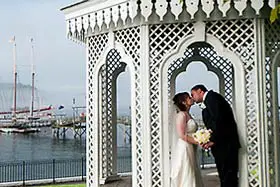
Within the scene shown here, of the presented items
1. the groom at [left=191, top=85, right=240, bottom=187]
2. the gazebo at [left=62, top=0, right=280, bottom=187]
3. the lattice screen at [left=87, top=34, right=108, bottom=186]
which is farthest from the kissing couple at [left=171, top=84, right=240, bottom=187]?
the lattice screen at [left=87, top=34, right=108, bottom=186]

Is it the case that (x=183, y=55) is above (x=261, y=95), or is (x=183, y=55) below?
above

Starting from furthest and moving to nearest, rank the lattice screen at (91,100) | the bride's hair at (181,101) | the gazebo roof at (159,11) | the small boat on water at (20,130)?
the small boat on water at (20,130) → the lattice screen at (91,100) → the bride's hair at (181,101) → the gazebo roof at (159,11)

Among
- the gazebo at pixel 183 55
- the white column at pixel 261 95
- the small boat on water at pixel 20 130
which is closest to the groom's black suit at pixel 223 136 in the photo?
the gazebo at pixel 183 55

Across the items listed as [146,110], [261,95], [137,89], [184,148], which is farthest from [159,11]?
[184,148]

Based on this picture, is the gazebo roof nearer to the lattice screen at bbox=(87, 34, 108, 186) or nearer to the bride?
the lattice screen at bbox=(87, 34, 108, 186)

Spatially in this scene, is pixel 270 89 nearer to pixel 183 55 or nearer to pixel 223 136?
pixel 223 136

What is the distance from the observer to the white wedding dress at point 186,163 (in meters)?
6.88

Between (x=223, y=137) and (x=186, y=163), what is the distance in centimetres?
96

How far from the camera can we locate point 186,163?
7.01 meters

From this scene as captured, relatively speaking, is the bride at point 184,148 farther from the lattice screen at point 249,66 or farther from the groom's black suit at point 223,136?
the lattice screen at point 249,66

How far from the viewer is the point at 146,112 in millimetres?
6676

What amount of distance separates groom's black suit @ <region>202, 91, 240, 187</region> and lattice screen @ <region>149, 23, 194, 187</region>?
0.79 meters

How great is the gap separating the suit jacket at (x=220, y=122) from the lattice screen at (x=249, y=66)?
10.3 inches

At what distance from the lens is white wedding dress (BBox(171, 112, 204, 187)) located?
688 cm
